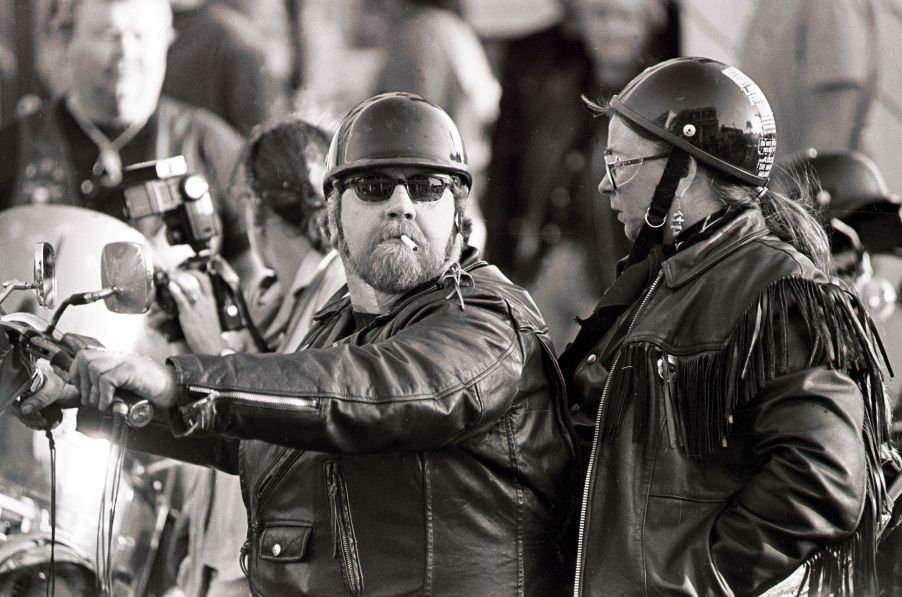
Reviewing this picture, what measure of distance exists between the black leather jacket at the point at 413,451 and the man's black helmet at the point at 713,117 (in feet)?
1.88

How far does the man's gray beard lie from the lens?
2.93 m

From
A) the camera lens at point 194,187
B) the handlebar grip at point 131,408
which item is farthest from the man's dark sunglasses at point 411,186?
the camera lens at point 194,187

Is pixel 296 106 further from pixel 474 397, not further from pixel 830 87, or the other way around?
pixel 474 397

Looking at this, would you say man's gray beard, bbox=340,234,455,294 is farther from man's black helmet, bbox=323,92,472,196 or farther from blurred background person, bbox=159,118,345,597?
blurred background person, bbox=159,118,345,597

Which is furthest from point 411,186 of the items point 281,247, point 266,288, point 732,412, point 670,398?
point 266,288

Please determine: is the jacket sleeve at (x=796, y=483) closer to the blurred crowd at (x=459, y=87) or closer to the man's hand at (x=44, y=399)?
the man's hand at (x=44, y=399)

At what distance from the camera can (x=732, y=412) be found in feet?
8.82

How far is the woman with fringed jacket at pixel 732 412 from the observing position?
8.50 feet

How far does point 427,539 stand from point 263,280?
3.13 m

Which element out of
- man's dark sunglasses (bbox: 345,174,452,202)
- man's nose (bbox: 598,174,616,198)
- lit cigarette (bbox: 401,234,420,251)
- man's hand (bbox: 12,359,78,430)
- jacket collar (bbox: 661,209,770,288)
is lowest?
man's hand (bbox: 12,359,78,430)

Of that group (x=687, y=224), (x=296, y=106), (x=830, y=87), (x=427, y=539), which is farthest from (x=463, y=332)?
(x=830, y=87)

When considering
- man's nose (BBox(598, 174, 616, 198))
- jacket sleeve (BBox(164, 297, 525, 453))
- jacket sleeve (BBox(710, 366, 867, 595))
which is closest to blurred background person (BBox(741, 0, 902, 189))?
man's nose (BBox(598, 174, 616, 198))

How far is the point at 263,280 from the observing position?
18.5ft

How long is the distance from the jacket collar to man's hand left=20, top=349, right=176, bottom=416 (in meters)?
1.29
